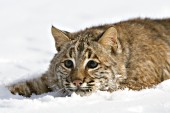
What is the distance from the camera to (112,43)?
351 inches

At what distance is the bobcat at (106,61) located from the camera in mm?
8594

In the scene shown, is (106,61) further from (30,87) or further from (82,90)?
(30,87)

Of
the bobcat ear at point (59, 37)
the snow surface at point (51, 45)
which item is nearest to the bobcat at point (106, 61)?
the bobcat ear at point (59, 37)

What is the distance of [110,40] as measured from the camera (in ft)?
29.1

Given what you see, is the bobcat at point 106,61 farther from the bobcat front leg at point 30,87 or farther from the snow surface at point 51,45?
the snow surface at point 51,45

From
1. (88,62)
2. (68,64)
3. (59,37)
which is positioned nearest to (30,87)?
(59,37)

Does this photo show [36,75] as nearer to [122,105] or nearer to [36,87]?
[36,87]

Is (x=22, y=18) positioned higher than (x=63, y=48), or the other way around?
(x=22, y=18)

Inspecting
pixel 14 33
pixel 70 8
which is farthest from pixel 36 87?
pixel 70 8

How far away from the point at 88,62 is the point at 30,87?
1315mm

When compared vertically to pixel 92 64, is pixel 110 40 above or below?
above

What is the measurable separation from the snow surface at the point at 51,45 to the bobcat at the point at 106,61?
0.72 feet

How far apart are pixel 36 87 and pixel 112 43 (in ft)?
4.31

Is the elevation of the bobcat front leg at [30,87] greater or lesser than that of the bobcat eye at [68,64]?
lesser
